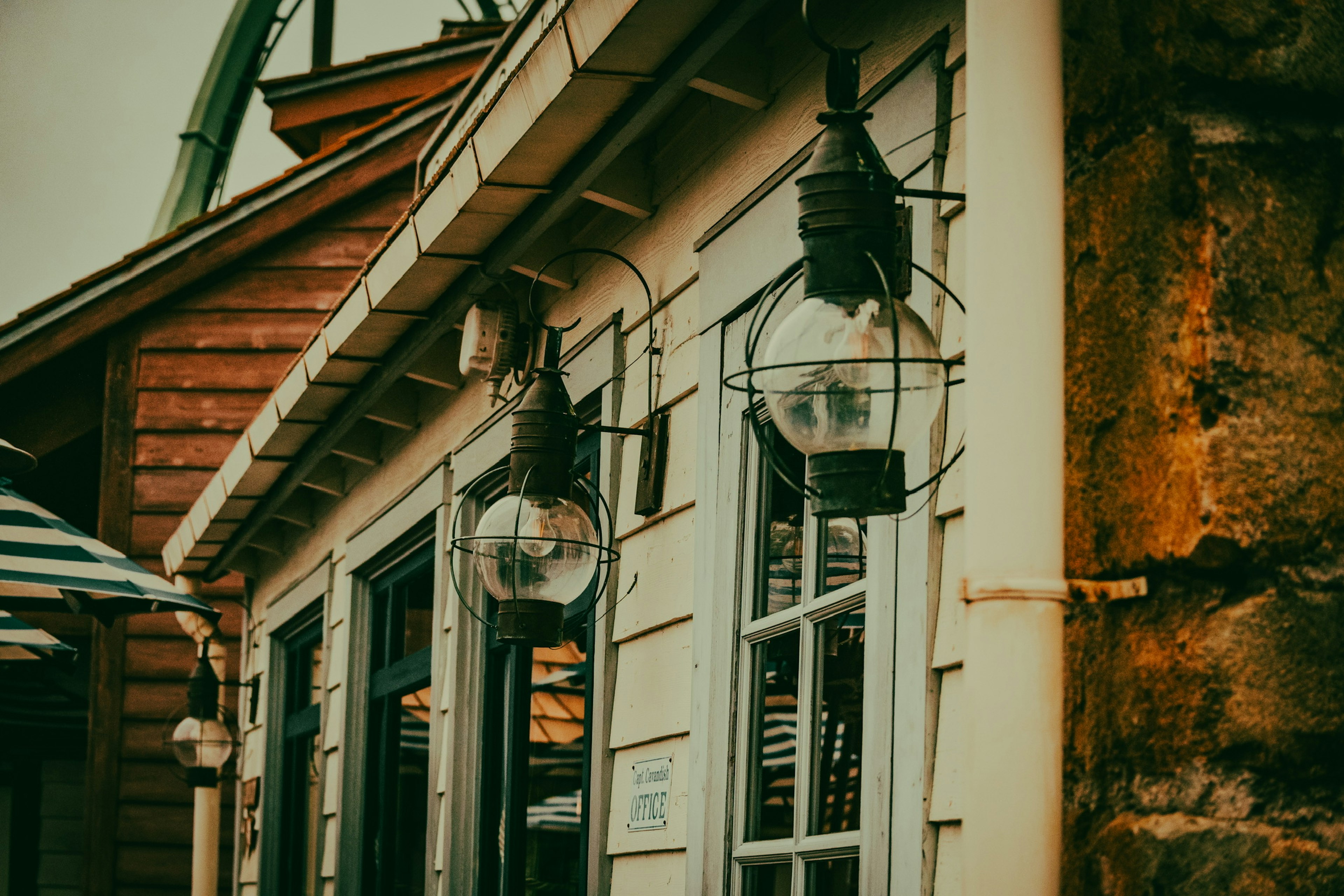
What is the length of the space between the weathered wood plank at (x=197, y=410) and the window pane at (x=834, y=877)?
7558mm

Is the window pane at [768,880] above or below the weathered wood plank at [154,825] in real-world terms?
above

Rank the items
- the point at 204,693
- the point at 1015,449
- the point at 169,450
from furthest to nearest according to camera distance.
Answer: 1. the point at 169,450
2. the point at 204,693
3. the point at 1015,449

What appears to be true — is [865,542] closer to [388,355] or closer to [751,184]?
[751,184]

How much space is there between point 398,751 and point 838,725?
12.5 ft

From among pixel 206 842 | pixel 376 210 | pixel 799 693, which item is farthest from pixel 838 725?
pixel 376 210

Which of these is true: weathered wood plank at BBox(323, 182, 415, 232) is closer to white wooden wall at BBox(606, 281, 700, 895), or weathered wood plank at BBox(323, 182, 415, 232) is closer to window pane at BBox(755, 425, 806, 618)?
white wooden wall at BBox(606, 281, 700, 895)

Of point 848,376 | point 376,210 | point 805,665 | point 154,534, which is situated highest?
point 376,210

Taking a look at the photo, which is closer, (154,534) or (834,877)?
(834,877)

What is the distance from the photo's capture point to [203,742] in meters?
7.91

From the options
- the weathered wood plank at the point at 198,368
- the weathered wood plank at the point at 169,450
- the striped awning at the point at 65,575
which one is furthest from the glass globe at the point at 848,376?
the weathered wood plank at the point at 169,450

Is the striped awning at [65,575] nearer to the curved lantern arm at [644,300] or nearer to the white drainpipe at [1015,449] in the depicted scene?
the curved lantern arm at [644,300]

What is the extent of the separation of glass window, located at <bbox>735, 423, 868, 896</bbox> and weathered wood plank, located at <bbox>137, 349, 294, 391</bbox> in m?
7.07

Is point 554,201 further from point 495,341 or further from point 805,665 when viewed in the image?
point 805,665

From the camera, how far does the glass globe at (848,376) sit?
1739 mm
